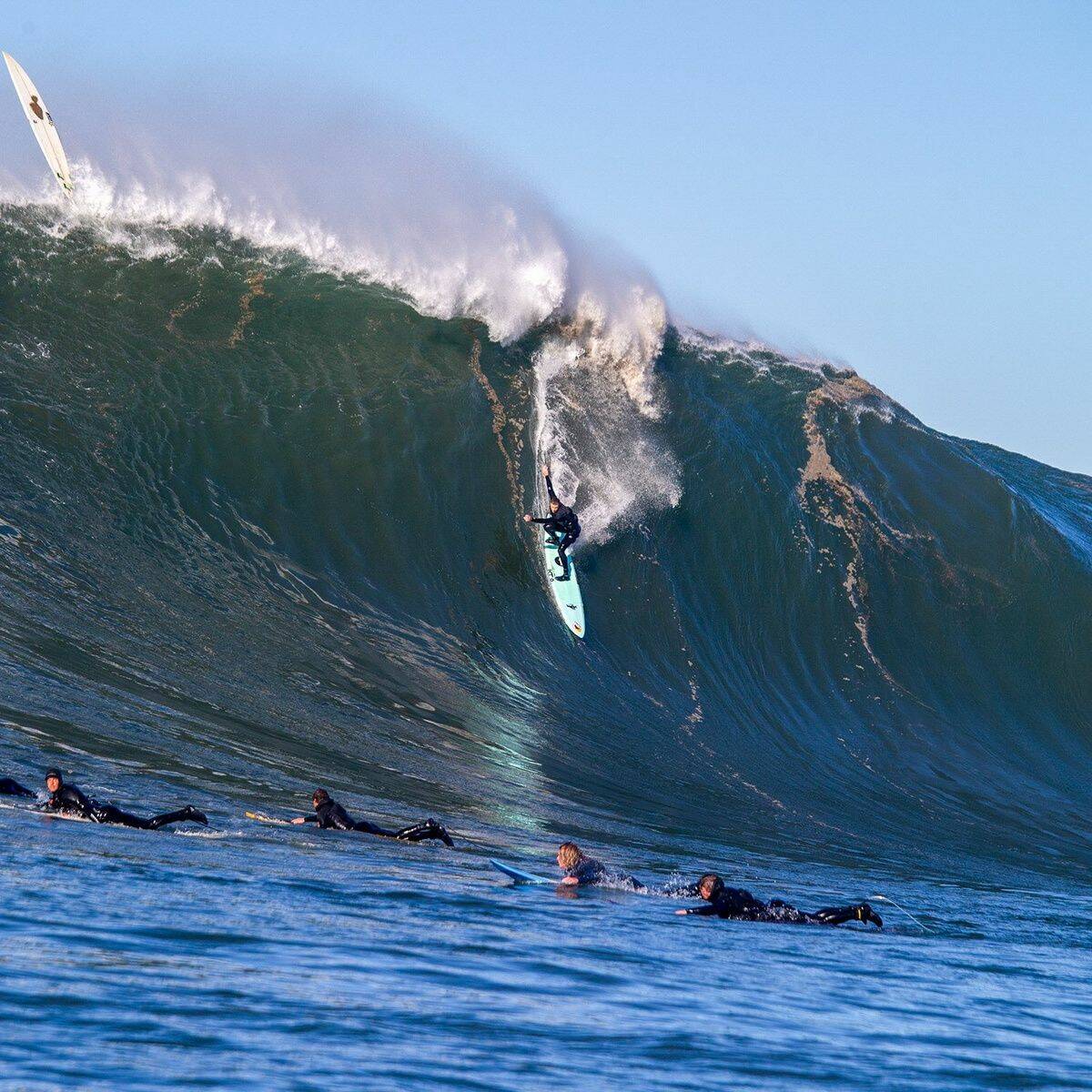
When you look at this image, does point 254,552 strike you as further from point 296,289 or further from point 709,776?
point 296,289

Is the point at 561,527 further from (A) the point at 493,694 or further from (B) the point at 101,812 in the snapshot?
(B) the point at 101,812

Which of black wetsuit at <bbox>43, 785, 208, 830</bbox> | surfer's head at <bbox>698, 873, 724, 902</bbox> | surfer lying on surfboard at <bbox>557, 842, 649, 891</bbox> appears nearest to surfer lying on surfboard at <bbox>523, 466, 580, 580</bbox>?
surfer lying on surfboard at <bbox>557, 842, 649, 891</bbox>

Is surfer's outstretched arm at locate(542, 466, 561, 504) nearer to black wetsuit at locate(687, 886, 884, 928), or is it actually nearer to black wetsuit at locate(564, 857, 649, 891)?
black wetsuit at locate(564, 857, 649, 891)

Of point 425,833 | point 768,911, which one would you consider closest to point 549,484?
point 425,833

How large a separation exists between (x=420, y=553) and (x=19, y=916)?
427 inches

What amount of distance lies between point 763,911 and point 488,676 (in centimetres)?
631

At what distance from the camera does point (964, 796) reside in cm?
1568

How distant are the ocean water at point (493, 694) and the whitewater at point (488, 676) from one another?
5 centimetres

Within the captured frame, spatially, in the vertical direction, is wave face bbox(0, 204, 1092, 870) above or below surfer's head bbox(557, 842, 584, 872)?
above

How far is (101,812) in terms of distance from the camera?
918 cm

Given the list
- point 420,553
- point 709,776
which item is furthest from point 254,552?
point 709,776

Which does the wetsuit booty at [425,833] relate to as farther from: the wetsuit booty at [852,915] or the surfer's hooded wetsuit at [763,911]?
the wetsuit booty at [852,915]

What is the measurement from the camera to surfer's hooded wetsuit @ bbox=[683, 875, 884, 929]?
30.7 feet

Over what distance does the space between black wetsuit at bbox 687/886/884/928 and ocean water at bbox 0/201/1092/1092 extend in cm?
16
